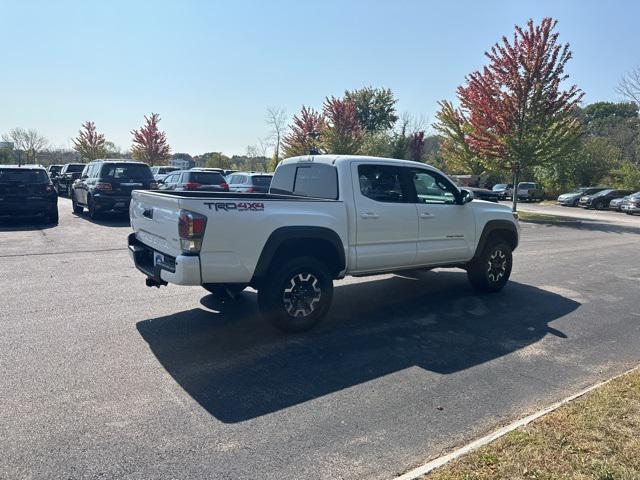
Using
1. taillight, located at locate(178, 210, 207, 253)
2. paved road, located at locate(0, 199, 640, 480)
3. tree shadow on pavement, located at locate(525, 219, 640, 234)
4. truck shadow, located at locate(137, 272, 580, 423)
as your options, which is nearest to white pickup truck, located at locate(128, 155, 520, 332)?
taillight, located at locate(178, 210, 207, 253)

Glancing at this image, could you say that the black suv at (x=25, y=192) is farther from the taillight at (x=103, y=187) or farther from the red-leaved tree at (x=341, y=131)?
the red-leaved tree at (x=341, y=131)

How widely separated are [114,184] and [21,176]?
2.47m

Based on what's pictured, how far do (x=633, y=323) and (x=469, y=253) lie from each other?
2246 mm

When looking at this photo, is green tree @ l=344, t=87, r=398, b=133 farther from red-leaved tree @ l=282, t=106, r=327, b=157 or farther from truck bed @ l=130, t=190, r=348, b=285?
truck bed @ l=130, t=190, r=348, b=285

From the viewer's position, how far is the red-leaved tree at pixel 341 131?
35.2 m

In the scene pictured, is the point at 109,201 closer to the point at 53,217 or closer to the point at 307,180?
the point at 53,217

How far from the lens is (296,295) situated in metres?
5.22

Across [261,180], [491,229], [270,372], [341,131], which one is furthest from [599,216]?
[270,372]

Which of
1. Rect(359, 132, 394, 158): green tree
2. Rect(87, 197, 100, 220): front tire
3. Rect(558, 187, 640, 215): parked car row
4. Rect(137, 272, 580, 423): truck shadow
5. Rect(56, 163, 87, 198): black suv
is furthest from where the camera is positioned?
Rect(359, 132, 394, 158): green tree

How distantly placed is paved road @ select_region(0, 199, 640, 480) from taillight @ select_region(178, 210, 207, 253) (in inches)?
40.8

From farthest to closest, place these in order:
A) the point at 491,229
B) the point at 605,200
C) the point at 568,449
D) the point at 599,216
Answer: the point at 605,200
the point at 599,216
the point at 491,229
the point at 568,449

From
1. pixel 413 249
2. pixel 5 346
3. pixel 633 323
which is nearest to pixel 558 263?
pixel 633 323

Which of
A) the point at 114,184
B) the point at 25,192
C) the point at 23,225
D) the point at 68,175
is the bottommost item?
the point at 23,225

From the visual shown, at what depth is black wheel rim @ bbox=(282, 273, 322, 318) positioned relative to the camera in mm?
5172
